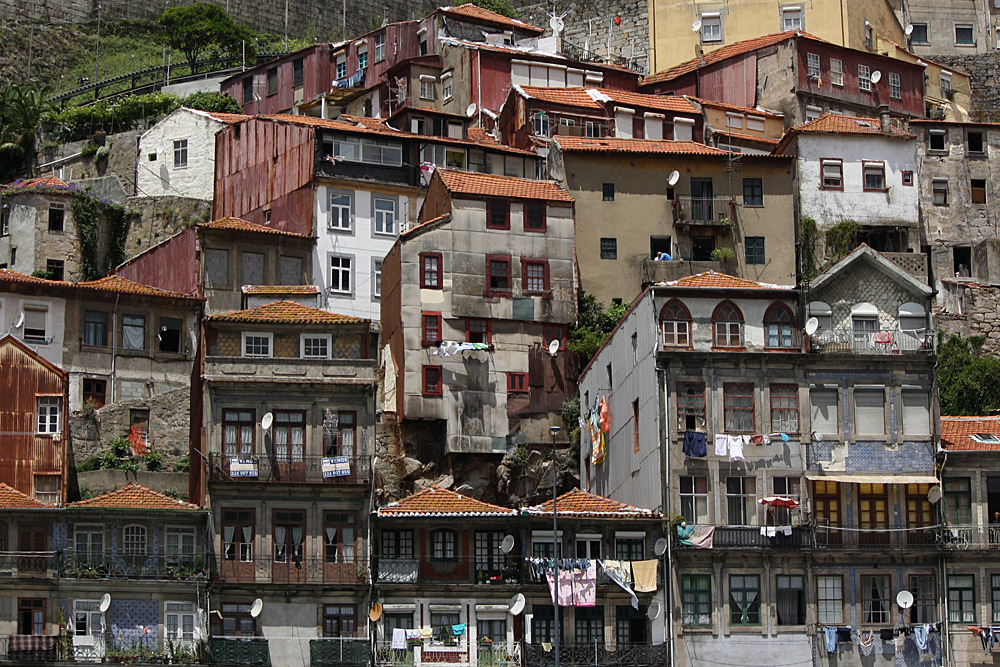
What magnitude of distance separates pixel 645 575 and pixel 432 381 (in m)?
15.2

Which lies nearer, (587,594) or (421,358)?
(587,594)

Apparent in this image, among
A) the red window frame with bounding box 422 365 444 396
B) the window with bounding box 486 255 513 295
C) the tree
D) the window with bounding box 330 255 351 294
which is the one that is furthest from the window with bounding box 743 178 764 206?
the tree

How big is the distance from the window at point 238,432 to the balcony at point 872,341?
19.9 m

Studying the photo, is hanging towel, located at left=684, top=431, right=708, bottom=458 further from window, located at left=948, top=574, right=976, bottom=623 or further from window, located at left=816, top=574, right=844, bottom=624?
window, located at left=948, top=574, right=976, bottom=623

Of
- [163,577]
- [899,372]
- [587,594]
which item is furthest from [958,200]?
[163,577]

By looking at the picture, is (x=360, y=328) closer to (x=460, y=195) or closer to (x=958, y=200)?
(x=460, y=195)

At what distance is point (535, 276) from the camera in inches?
3145

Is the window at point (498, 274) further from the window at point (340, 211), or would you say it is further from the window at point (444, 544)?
the window at point (444, 544)

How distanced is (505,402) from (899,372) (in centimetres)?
1697

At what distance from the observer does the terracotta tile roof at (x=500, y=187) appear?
262ft

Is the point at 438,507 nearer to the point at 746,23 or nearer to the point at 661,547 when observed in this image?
the point at 661,547

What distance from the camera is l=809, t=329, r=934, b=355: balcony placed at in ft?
224

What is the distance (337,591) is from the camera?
6456 cm

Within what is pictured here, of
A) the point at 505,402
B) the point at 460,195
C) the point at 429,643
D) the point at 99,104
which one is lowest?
the point at 429,643
